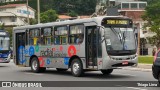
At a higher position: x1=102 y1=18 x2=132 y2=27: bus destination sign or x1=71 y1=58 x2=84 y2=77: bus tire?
x1=102 y1=18 x2=132 y2=27: bus destination sign

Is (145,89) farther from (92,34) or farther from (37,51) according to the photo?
(37,51)

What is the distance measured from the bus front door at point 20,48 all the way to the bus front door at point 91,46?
694 cm

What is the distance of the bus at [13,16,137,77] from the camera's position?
760 inches

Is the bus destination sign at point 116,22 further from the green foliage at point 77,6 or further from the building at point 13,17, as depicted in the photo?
the green foliage at point 77,6

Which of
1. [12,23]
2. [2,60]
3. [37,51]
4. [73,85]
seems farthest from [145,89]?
[12,23]

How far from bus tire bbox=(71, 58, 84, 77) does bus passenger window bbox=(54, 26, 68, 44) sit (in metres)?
1.40

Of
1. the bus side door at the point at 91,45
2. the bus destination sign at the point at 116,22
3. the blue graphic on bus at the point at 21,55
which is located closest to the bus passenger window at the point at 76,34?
the bus side door at the point at 91,45

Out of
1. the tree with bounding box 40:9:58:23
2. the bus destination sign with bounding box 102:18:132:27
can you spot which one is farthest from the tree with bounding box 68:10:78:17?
the bus destination sign with bounding box 102:18:132:27

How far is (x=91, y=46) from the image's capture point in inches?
783

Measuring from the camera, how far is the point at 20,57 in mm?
26203

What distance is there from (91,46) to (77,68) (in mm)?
1459

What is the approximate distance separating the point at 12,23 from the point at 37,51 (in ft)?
257

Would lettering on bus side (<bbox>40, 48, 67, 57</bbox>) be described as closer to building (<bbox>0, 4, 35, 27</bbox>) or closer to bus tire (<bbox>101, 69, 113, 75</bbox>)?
bus tire (<bbox>101, 69, 113, 75</bbox>)

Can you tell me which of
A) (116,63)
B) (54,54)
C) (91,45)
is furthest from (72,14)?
(116,63)
